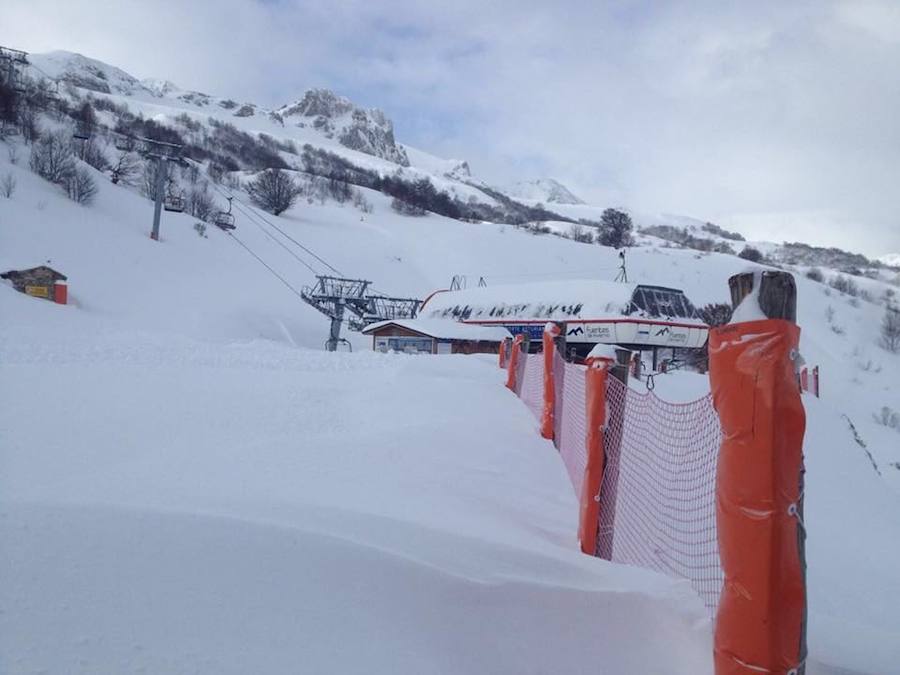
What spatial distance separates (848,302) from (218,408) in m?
51.4

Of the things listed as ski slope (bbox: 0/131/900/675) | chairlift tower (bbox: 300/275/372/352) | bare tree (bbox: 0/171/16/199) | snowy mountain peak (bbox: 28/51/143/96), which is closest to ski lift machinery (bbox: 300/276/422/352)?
chairlift tower (bbox: 300/275/372/352)

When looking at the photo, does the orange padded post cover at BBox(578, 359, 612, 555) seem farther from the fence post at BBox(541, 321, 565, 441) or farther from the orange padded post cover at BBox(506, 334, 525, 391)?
the orange padded post cover at BBox(506, 334, 525, 391)

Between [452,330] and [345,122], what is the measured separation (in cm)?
17493

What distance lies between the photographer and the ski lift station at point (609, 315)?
2312 cm

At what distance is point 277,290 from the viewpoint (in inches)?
1486

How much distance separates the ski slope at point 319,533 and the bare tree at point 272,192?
5153 cm

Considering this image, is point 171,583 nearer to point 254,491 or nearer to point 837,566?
point 254,491

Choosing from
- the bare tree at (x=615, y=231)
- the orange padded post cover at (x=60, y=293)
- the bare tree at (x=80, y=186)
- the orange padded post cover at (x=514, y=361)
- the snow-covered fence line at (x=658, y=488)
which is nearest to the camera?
the snow-covered fence line at (x=658, y=488)

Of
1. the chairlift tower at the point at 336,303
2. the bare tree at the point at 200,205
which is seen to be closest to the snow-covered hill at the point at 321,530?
the chairlift tower at the point at 336,303

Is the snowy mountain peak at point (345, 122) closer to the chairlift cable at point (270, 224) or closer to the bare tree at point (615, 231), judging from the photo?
the bare tree at point (615, 231)

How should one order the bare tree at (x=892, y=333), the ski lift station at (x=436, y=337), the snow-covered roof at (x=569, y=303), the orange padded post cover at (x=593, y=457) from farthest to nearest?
the bare tree at (x=892, y=333) < the ski lift station at (x=436, y=337) < the snow-covered roof at (x=569, y=303) < the orange padded post cover at (x=593, y=457)

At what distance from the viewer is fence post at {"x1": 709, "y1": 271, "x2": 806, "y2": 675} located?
2279mm

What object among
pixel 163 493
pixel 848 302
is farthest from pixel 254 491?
pixel 848 302

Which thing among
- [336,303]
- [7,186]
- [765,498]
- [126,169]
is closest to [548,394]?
[765,498]
